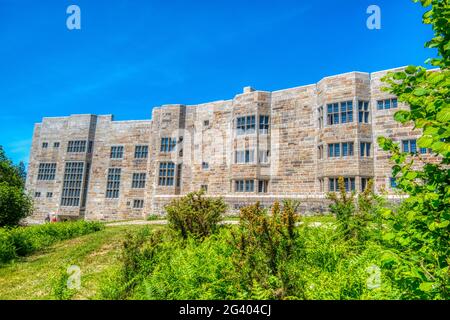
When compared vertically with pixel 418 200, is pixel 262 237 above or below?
below

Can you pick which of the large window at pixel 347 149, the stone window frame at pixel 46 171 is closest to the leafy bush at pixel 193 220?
the large window at pixel 347 149

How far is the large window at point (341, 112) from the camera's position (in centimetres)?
2055

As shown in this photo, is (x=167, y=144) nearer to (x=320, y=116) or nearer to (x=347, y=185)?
(x=320, y=116)

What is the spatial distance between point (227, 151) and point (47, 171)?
23083 mm

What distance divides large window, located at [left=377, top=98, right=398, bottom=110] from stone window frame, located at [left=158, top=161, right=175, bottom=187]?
17.7 meters

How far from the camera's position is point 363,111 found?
20.4m

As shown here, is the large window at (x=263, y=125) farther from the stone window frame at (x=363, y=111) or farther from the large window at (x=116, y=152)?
the large window at (x=116, y=152)

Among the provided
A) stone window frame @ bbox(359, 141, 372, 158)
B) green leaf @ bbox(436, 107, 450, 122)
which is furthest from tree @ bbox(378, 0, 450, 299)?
stone window frame @ bbox(359, 141, 372, 158)

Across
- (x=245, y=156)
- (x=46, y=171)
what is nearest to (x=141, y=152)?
(x=245, y=156)

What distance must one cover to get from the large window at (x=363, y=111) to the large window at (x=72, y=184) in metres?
28.4

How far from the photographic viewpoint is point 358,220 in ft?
25.5
